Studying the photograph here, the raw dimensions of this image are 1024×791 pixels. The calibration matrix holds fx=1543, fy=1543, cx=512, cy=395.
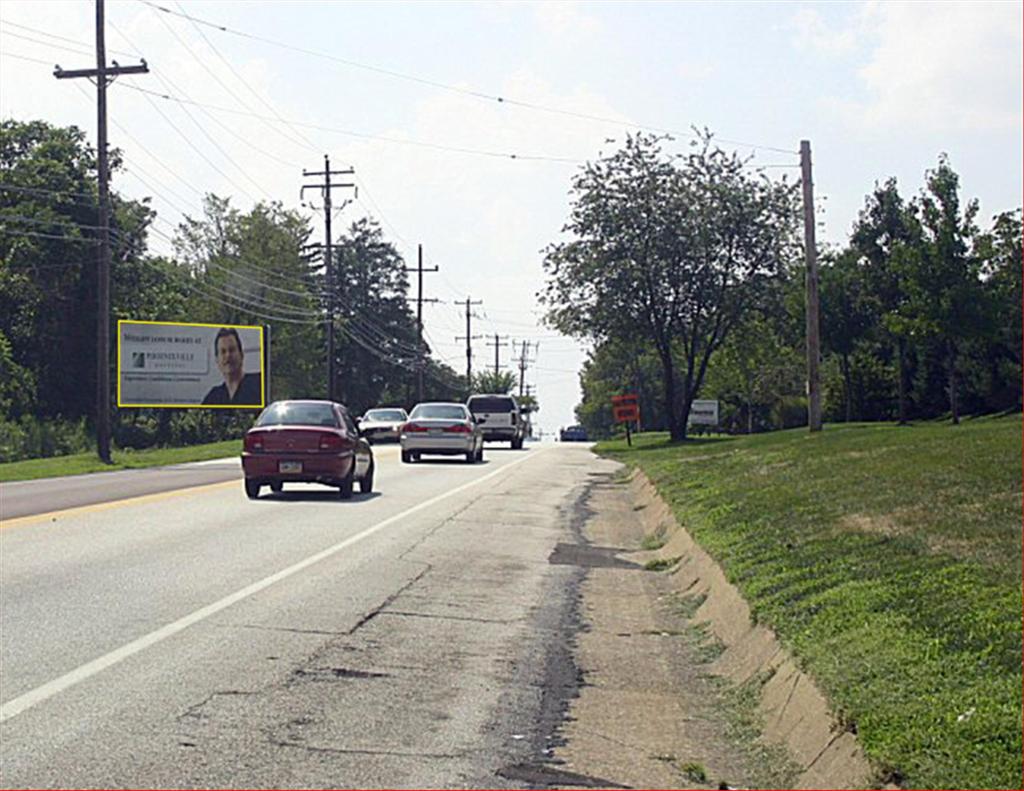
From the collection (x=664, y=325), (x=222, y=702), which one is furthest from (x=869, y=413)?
(x=222, y=702)

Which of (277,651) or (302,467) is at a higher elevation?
(302,467)

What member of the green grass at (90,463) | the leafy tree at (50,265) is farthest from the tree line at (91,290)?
the green grass at (90,463)

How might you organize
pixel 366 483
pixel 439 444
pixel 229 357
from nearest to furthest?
pixel 366 483 < pixel 439 444 < pixel 229 357

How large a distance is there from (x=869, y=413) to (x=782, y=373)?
361 inches

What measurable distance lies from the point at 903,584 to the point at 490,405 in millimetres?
45117

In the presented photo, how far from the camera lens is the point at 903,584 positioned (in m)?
10.8

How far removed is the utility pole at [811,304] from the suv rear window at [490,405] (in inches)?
819

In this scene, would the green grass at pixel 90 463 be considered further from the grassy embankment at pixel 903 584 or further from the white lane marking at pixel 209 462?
the grassy embankment at pixel 903 584

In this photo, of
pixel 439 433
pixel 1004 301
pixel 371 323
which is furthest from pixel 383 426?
pixel 371 323

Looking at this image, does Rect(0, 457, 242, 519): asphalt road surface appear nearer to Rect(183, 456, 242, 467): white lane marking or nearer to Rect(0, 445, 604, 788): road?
Rect(183, 456, 242, 467): white lane marking

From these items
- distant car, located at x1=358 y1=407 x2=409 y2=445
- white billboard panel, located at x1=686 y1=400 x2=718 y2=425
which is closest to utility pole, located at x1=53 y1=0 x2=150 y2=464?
distant car, located at x1=358 y1=407 x2=409 y2=445

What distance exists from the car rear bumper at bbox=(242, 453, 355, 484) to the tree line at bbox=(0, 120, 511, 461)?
28959 millimetres

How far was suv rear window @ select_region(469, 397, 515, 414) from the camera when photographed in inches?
2192

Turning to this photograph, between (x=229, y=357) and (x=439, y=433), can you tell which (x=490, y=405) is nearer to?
(x=229, y=357)
